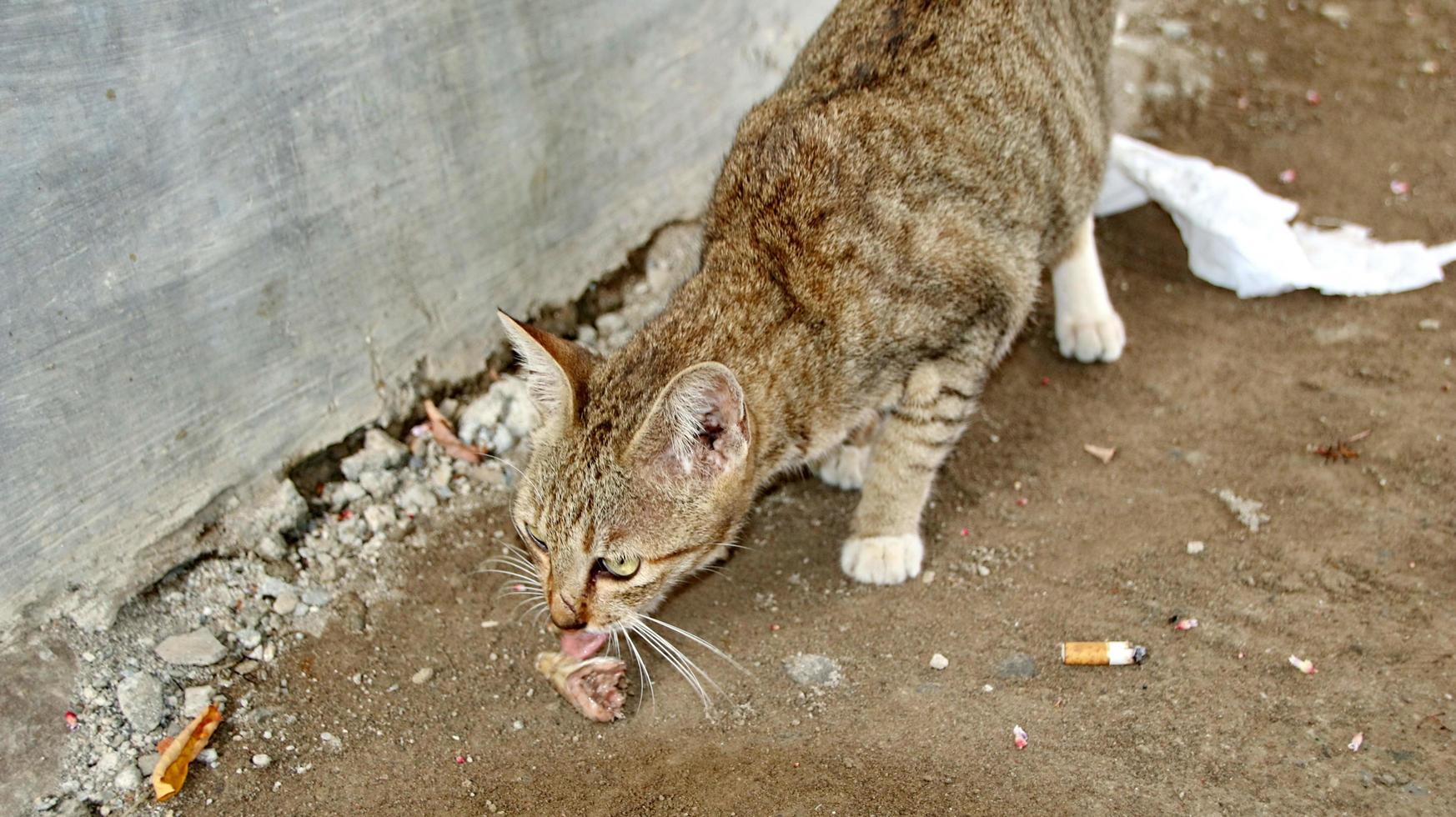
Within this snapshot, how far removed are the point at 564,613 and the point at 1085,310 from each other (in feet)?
8.29

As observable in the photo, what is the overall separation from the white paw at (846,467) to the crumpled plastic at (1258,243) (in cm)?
152

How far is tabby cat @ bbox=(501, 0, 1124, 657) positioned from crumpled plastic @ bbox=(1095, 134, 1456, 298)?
3.42ft

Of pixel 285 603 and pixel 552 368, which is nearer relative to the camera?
pixel 552 368

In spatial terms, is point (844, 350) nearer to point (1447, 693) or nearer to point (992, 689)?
point (992, 689)

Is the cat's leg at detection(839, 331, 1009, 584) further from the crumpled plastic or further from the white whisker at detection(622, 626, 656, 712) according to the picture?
the crumpled plastic

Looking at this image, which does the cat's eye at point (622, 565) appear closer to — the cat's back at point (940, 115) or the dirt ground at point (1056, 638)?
the dirt ground at point (1056, 638)

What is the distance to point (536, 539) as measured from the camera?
3195 millimetres

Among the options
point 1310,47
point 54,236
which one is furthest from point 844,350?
point 1310,47

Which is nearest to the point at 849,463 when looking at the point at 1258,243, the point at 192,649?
the point at 1258,243

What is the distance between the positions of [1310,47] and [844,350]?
4.55 metres

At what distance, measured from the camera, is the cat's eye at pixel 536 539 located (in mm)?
3178

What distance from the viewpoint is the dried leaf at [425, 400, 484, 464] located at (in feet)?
13.5

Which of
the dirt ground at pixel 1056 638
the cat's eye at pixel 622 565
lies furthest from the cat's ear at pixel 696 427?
the dirt ground at pixel 1056 638

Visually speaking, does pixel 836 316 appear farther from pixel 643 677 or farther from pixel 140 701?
pixel 140 701
